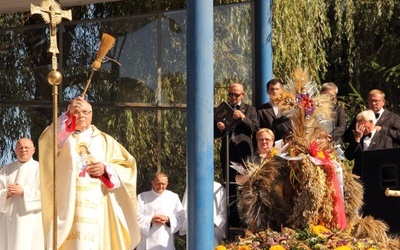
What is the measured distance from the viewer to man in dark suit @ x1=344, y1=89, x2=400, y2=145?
12.1 metres

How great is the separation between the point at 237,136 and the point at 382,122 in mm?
1599

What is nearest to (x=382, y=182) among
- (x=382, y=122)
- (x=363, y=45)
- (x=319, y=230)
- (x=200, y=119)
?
(x=319, y=230)

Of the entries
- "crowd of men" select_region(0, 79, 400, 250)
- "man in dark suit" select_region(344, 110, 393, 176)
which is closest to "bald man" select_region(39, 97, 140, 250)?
"crowd of men" select_region(0, 79, 400, 250)

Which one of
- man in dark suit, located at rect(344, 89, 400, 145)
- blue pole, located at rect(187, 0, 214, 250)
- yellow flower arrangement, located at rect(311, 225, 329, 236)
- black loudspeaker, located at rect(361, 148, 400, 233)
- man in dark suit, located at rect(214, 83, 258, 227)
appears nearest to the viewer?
yellow flower arrangement, located at rect(311, 225, 329, 236)

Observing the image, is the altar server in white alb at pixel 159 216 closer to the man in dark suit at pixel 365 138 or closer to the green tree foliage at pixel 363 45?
the man in dark suit at pixel 365 138

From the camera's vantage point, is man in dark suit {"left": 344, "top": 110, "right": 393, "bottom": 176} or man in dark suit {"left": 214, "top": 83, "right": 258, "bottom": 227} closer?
man in dark suit {"left": 344, "top": 110, "right": 393, "bottom": 176}

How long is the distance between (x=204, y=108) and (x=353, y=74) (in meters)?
11.5

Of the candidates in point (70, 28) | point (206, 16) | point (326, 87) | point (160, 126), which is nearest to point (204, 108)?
point (206, 16)

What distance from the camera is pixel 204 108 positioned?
432 inches

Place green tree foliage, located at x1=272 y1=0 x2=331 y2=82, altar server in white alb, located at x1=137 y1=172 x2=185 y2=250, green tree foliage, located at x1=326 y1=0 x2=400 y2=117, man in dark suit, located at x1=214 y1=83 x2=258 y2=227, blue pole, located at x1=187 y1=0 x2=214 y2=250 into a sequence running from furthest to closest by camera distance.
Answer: green tree foliage, located at x1=326 y1=0 x2=400 y2=117 → green tree foliage, located at x1=272 y1=0 x2=331 y2=82 → altar server in white alb, located at x1=137 y1=172 x2=185 y2=250 → man in dark suit, located at x1=214 y1=83 x2=258 y2=227 → blue pole, located at x1=187 y1=0 x2=214 y2=250

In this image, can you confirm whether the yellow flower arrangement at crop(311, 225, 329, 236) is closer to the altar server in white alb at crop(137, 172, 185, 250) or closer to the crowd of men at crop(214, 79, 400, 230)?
the crowd of men at crop(214, 79, 400, 230)

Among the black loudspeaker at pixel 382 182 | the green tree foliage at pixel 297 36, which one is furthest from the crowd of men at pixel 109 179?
the green tree foliage at pixel 297 36

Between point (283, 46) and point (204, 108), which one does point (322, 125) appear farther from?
point (283, 46)

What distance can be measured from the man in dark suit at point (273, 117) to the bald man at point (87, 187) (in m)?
1.57
